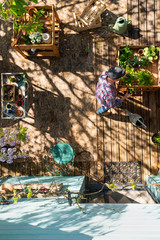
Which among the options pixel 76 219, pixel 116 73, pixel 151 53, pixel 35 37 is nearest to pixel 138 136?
pixel 151 53

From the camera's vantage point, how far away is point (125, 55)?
13.4 ft

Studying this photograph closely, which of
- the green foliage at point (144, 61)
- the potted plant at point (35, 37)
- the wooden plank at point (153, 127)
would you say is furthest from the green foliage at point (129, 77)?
the potted plant at point (35, 37)

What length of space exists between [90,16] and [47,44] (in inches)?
54.3

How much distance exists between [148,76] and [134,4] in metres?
2.24

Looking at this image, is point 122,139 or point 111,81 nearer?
point 111,81

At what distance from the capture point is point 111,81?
A: 3.55m

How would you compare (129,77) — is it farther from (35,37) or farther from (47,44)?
(35,37)

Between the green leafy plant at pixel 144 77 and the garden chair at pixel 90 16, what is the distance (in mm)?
1790

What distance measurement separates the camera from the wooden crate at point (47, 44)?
4270mm

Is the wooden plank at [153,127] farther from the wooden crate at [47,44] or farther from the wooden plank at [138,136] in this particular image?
the wooden crate at [47,44]

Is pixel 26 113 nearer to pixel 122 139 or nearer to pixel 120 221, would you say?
pixel 122 139

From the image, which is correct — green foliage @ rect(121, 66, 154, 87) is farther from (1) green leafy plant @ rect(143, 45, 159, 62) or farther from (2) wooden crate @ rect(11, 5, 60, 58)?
(2) wooden crate @ rect(11, 5, 60, 58)

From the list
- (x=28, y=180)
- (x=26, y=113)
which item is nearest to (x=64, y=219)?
(x=28, y=180)

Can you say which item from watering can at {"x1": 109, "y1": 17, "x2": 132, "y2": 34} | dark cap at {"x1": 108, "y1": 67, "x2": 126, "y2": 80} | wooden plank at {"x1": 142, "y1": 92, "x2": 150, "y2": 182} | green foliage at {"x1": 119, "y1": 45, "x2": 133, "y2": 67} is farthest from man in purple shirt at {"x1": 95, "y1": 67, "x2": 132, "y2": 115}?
watering can at {"x1": 109, "y1": 17, "x2": 132, "y2": 34}
